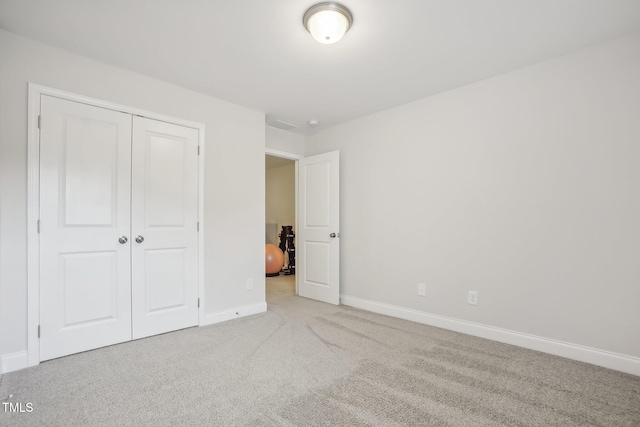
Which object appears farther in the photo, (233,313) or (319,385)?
(233,313)

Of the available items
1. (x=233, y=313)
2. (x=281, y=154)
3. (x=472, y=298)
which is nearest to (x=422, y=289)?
(x=472, y=298)

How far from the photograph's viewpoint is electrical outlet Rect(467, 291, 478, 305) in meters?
2.95

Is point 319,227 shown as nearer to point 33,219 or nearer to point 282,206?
point 33,219

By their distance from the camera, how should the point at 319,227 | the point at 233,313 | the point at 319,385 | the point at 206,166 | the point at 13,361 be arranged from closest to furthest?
1. the point at 319,385
2. the point at 13,361
3. the point at 206,166
4. the point at 233,313
5. the point at 319,227

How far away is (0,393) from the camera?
1.89 meters

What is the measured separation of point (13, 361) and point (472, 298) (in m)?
3.83

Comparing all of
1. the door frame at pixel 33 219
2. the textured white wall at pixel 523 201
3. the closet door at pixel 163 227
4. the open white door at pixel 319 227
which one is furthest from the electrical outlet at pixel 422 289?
the door frame at pixel 33 219

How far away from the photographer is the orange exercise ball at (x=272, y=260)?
600 centimetres

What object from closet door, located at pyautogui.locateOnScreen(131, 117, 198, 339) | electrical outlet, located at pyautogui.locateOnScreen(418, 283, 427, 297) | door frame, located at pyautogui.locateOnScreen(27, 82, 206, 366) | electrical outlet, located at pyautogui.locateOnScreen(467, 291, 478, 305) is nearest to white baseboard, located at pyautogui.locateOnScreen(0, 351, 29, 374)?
door frame, located at pyautogui.locateOnScreen(27, 82, 206, 366)

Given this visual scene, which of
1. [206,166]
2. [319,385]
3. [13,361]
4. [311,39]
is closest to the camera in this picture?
[319,385]

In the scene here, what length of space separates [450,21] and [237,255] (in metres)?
2.98

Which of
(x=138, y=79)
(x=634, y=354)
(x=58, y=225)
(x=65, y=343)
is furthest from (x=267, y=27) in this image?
(x=634, y=354)

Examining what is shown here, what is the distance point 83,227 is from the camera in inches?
99.0

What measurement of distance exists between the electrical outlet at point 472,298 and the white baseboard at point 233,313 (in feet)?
7.56
